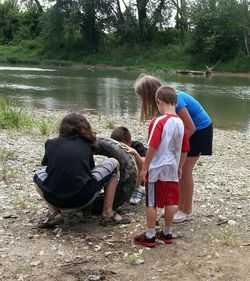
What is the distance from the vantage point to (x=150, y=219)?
4.67 m

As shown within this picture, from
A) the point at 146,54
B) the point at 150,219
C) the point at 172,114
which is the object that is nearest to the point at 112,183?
the point at 150,219

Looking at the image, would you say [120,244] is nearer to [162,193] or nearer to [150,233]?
[150,233]

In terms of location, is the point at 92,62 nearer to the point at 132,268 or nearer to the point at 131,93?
the point at 131,93

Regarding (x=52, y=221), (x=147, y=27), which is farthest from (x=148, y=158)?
(x=147, y=27)

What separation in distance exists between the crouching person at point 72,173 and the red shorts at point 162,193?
1.86 feet

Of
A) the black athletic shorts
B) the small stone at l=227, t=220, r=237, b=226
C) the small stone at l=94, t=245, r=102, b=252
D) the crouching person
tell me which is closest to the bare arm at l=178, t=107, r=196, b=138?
the black athletic shorts

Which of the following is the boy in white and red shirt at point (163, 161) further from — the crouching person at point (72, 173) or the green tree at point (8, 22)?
the green tree at point (8, 22)

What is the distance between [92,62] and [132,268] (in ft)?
163

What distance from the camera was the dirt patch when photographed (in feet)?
13.4

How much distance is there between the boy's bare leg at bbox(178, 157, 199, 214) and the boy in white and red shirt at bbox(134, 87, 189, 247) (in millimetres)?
589

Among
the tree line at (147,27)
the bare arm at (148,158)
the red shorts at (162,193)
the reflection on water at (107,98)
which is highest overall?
the tree line at (147,27)

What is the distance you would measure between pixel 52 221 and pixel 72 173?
23.3 inches

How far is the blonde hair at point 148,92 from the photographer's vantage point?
4949 mm

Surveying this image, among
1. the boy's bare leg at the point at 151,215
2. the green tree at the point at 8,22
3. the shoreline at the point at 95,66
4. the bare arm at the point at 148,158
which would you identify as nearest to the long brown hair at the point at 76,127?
the bare arm at the point at 148,158
